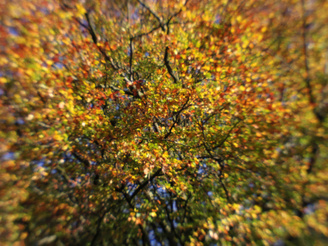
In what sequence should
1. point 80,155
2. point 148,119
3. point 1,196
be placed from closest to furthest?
point 1,196 → point 80,155 → point 148,119

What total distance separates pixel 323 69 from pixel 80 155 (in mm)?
11756

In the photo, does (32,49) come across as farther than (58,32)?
No

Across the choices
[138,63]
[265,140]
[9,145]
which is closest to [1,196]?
[9,145]

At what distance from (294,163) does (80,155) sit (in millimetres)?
10615

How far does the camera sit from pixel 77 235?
489 centimetres

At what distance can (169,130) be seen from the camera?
24.9 ft

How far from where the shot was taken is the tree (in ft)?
15.1

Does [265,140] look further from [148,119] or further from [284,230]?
[148,119]

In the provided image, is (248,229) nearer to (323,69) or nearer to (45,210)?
(323,69)

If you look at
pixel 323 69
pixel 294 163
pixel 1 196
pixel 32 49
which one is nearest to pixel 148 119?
pixel 32 49

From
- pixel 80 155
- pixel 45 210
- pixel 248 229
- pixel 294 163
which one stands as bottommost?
pixel 248 229

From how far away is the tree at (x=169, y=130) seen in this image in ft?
15.1

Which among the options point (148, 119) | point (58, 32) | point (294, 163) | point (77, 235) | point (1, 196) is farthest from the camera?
point (148, 119)

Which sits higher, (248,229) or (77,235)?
(77,235)
